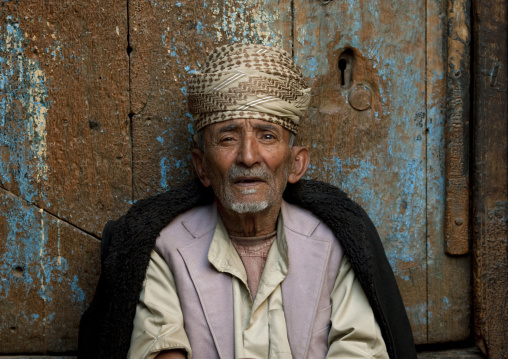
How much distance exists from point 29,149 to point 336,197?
1.07 m

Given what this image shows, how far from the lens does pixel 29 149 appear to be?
1973 mm

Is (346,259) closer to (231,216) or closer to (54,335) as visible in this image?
(231,216)

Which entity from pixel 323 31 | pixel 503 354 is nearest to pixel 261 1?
pixel 323 31

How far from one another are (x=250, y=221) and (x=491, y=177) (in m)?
0.93

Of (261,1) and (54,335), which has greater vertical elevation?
(261,1)

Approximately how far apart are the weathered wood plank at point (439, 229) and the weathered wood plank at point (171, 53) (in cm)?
54

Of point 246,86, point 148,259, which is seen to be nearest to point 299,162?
point 246,86

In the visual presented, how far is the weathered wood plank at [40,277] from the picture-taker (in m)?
2.00

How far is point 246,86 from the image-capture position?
1.68 m

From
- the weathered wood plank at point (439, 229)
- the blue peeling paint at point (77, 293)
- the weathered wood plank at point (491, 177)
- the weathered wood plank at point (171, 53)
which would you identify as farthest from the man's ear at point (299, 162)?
the blue peeling paint at point (77, 293)

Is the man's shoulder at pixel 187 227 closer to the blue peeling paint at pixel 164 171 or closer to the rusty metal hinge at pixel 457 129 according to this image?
the blue peeling paint at pixel 164 171

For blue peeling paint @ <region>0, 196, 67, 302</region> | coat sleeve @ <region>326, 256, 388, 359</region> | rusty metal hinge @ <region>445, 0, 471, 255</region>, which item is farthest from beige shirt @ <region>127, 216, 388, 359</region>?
rusty metal hinge @ <region>445, 0, 471, 255</region>

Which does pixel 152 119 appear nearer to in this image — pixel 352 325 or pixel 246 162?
pixel 246 162

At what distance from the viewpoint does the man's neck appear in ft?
5.90
